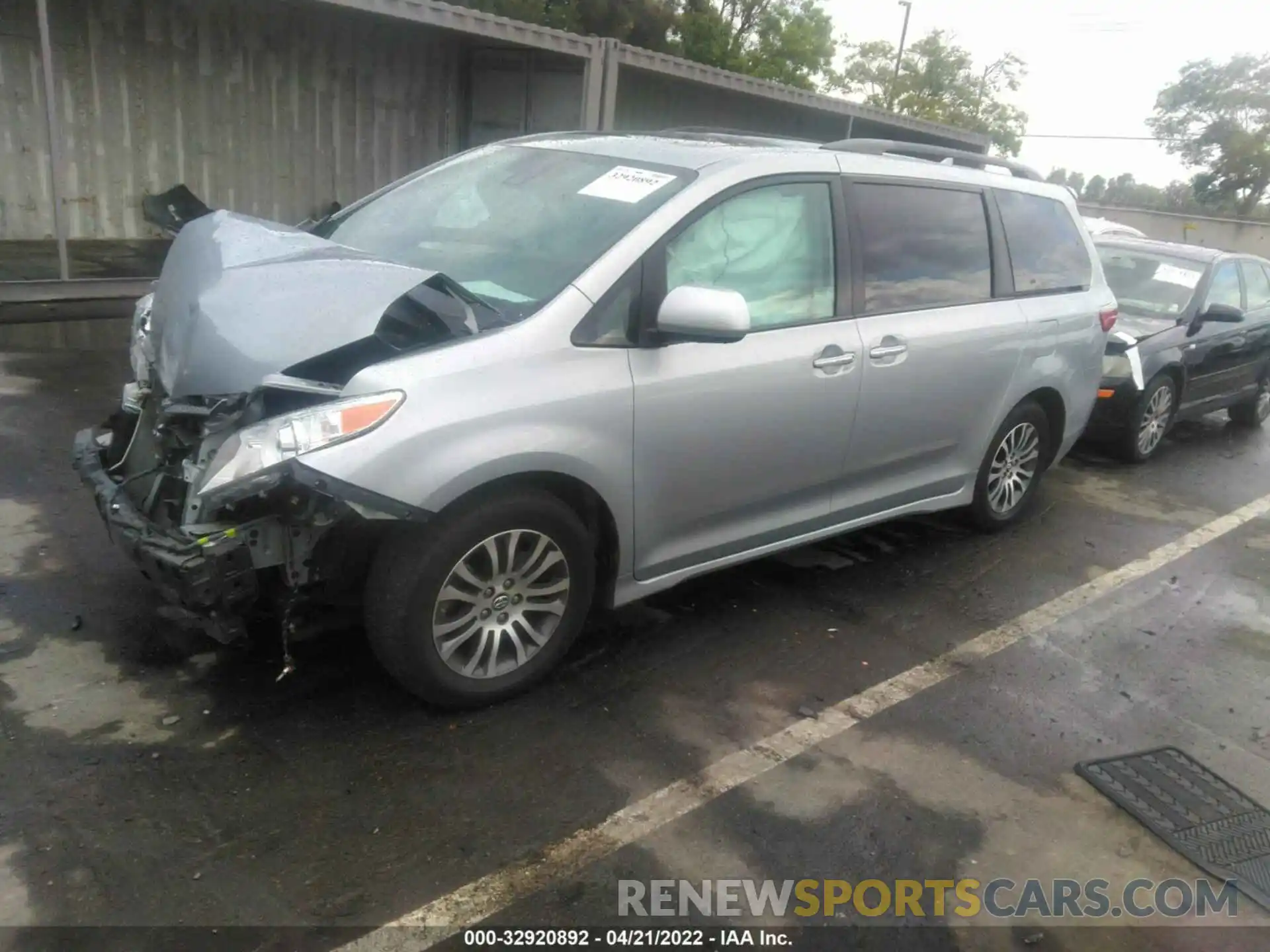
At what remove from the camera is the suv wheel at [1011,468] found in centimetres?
537

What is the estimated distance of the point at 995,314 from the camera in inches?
196

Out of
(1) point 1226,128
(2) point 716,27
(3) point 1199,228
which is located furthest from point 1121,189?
(2) point 716,27

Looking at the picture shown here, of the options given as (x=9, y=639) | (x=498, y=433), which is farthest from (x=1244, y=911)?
(x=9, y=639)

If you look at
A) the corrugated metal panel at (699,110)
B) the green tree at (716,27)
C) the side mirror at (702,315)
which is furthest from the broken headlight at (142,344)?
the green tree at (716,27)

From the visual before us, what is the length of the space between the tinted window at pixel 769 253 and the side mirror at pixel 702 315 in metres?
0.19

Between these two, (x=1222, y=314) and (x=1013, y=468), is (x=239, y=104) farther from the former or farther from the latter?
(x=1222, y=314)

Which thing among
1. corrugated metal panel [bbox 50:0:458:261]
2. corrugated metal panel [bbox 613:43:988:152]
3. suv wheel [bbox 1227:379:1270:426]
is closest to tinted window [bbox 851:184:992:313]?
suv wheel [bbox 1227:379:1270:426]

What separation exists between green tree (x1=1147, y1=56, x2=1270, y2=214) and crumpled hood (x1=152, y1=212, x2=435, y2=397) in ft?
186

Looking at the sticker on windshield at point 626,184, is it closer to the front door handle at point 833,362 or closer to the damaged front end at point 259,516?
the front door handle at point 833,362

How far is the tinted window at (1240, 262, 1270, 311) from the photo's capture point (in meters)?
8.52

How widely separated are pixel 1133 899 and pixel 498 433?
2.35 metres

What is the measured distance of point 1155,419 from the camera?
7.61 metres

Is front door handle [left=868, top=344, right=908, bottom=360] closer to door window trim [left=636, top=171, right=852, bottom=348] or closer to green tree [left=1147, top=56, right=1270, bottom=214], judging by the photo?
door window trim [left=636, top=171, right=852, bottom=348]

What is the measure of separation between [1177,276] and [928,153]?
407 cm
